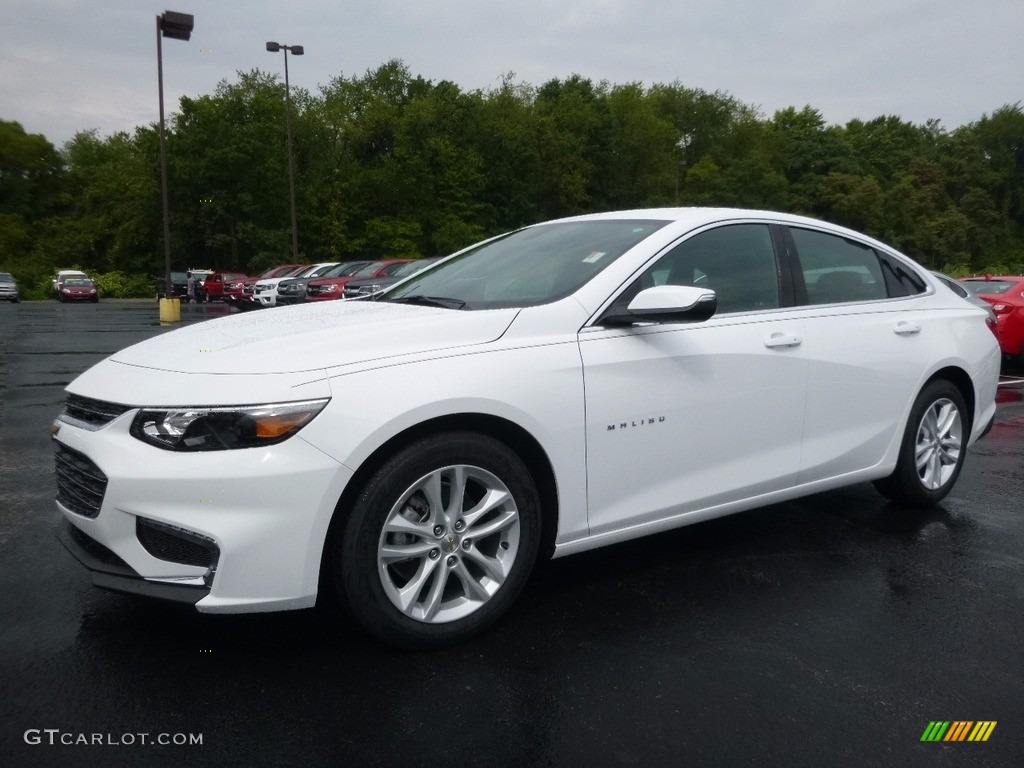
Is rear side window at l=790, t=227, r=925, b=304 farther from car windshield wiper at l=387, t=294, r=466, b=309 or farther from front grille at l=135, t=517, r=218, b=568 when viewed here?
front grille at l=135, t=517, r=218, b=568

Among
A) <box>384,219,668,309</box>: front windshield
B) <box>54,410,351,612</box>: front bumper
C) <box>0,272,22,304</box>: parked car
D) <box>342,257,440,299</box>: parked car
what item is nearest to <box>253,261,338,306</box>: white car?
<box>342,257,440,299</box>: parked car

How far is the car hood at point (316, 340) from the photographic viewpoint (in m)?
2.99

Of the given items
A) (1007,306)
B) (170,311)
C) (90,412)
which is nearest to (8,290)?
(170,311)

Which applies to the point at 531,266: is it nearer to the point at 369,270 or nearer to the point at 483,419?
the point at 483,419

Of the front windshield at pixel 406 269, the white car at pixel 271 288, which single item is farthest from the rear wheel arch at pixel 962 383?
the white car at pixel 271 288

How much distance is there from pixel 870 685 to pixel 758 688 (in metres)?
0.38

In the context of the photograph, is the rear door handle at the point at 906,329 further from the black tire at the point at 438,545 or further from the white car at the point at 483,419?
the black tire at the point at 438,545

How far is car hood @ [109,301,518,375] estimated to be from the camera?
299 centimetres

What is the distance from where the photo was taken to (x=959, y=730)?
8.78ft

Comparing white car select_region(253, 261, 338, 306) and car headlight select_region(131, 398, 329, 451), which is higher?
white car select_region(253, 261, 338, 306)

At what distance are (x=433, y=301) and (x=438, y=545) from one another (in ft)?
3.91

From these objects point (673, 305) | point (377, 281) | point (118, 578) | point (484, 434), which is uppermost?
point (377, 281)

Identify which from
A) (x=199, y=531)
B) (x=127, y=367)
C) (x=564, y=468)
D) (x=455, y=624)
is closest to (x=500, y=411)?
(x=564, y=468)

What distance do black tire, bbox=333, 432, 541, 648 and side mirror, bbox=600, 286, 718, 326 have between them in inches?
29.5
